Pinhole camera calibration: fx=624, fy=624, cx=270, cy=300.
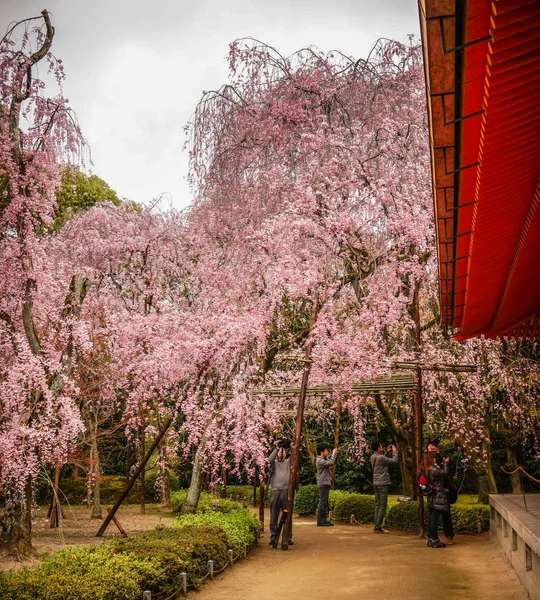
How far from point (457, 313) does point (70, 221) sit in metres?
13.3

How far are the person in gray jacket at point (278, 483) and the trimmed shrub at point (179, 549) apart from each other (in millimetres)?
1869

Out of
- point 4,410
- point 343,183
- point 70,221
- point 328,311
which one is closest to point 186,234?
point 70,221

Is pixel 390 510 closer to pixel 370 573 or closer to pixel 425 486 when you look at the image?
pixel 425 486

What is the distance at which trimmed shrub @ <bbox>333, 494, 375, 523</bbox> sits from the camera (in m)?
15.0

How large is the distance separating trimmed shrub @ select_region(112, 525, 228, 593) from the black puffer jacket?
3602 millimetres

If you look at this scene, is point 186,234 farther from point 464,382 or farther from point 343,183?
point 464,382

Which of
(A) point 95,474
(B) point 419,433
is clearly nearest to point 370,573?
(B) point 419,433

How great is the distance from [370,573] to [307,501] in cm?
939

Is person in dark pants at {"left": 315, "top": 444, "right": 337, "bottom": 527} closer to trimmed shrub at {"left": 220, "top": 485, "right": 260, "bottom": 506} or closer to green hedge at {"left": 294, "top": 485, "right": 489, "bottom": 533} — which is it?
green hedge at {"left": 294, "top": 485, "right": 489, "bottom": 533}

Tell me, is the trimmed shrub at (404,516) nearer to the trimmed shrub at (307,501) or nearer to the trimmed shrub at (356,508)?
the trimmed shrub at (356,508)

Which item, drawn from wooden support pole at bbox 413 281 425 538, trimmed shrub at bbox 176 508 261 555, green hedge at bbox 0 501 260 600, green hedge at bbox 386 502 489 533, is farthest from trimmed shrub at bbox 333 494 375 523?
green hedge at bbox 0 501 260 600

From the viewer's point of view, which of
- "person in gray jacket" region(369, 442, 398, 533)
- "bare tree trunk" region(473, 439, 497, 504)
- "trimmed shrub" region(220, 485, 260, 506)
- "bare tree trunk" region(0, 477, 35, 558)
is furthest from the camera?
"trimmed shrub" region(220, 485, 260, 506)

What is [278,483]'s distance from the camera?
10719mm

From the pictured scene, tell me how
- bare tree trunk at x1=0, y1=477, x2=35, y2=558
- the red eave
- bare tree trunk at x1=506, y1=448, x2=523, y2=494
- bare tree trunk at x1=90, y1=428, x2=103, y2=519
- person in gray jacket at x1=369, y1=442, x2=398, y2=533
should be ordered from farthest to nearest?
1. bare tree trunk at x1=506, y1=448, x2=523, y2=494
2. bare tree trunk at x1=90, y1=428, x2=103, y2=519
3. person in gray jacket at x1=369, y1=442, x2=398, y2=533
4. bare tree trunk at x1=0, y1=477, x2=35, y2=558
5. the red eave
